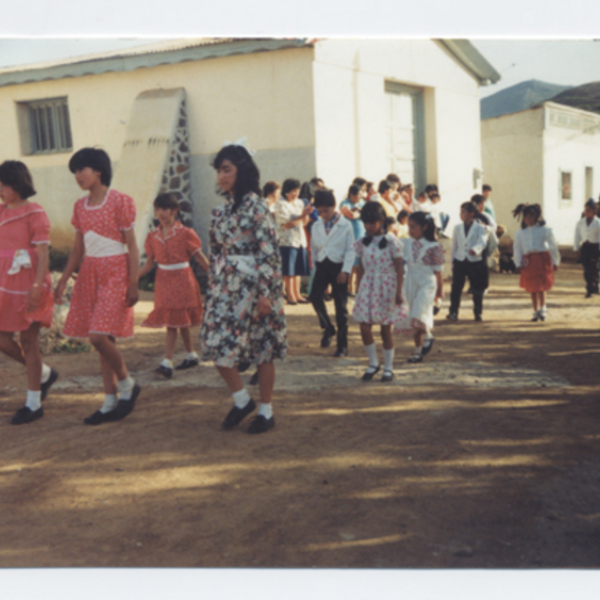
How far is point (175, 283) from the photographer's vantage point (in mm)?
5898

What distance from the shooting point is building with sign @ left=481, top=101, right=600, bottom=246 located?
36.0ft

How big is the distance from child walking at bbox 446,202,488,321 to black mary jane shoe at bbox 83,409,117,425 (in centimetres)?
508

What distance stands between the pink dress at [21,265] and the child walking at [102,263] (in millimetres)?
247

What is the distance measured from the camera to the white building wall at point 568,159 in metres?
10.5

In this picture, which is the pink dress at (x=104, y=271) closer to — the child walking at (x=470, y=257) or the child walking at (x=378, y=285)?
the child walking at (x=378, y=285)

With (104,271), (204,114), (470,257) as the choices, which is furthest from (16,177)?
(204,114)

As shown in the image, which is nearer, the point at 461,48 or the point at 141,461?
the point at 141,461

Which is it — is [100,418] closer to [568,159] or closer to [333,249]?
[333,249]

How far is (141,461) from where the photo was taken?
12.6 feet

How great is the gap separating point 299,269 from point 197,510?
6179 mm

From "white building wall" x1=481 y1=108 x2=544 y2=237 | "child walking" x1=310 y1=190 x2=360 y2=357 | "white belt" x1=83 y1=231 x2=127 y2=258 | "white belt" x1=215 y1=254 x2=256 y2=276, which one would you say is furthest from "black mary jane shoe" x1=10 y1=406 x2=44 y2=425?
"white building wall" x1=481 y1=108 x2=544 y2=237

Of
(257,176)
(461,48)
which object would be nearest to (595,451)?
(257,176)

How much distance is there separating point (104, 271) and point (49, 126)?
30.1 ft

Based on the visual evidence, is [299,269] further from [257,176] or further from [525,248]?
[257,176]
